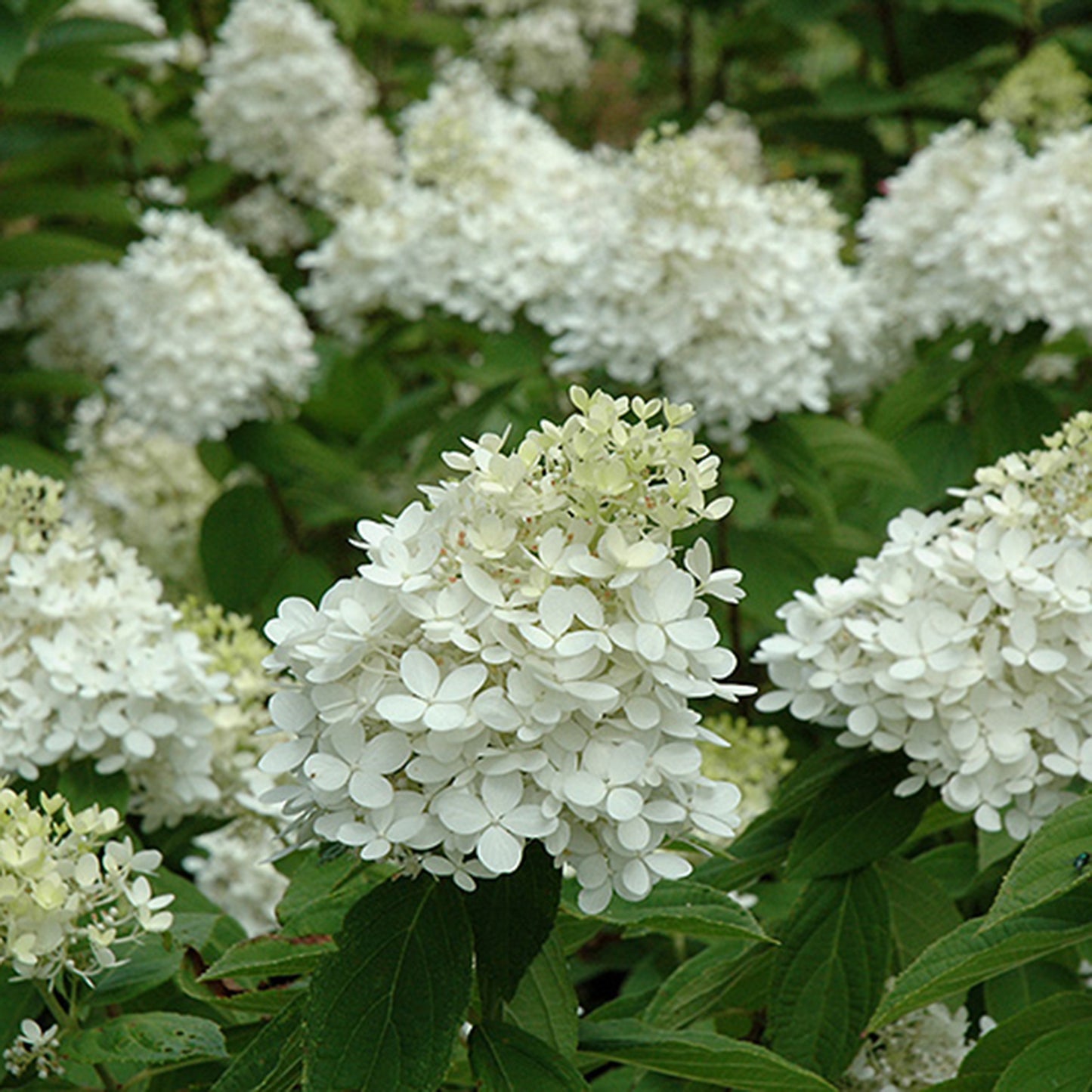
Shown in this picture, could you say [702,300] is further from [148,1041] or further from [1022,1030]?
[148,1041]

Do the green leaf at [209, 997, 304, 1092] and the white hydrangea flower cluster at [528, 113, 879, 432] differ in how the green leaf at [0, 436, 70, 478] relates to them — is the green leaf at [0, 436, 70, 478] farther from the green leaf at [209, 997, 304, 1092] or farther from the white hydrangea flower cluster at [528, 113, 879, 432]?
the green leaf at [209, 997, 304, 1092]

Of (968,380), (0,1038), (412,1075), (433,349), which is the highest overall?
(412,1075)

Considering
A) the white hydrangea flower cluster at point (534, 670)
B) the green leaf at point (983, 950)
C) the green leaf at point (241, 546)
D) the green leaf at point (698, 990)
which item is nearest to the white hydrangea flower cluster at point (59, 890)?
the white hydrangea flower cluster at point (534, 670)

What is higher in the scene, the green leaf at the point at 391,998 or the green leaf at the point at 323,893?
the green leaf at the point at 391,998

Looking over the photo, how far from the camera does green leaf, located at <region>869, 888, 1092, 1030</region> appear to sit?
1287 mm

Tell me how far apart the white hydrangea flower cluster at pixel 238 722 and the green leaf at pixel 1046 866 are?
3.50 ft

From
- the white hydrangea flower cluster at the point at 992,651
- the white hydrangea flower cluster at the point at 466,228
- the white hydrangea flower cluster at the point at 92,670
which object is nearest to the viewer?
the white hydrangea flower cluster at the point at 992,651

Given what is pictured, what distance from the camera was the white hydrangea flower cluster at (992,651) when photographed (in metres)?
1.55

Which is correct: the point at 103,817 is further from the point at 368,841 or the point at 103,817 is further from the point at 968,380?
the point at 968,380

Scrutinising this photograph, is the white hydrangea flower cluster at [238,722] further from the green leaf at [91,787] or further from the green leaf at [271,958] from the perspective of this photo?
the green leaf at [271,958]

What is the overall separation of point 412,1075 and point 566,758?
269 millimetres

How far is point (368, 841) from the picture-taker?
3.99 ft

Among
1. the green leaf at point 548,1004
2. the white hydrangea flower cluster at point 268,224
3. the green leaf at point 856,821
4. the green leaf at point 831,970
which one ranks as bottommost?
the white hydrangea flower cluster at point 268,224

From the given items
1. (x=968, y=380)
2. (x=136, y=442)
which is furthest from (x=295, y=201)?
(x=968, y=380)
